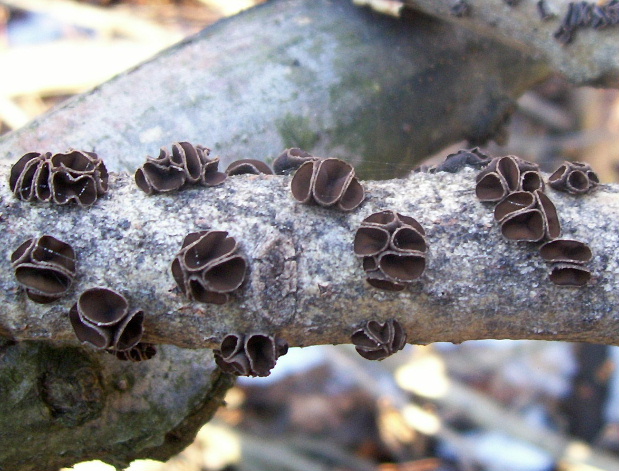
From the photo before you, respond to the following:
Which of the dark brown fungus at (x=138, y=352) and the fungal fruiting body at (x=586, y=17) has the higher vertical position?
the fungal fruiting body at (x=586, y=17)

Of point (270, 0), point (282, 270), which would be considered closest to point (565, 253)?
point (282, 270)

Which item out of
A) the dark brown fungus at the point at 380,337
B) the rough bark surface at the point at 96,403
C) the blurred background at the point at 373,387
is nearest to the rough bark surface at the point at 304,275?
the dark brown fungus at the point at 380,337

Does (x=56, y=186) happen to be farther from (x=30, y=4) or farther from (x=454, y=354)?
(x=30, y=4)

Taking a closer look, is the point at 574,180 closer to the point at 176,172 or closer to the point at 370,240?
the point at 370,240

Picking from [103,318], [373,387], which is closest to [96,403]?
[103,318]

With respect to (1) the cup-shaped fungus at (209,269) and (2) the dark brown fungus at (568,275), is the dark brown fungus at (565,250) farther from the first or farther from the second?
(1) the cup-shaped fungus at (209,269)
